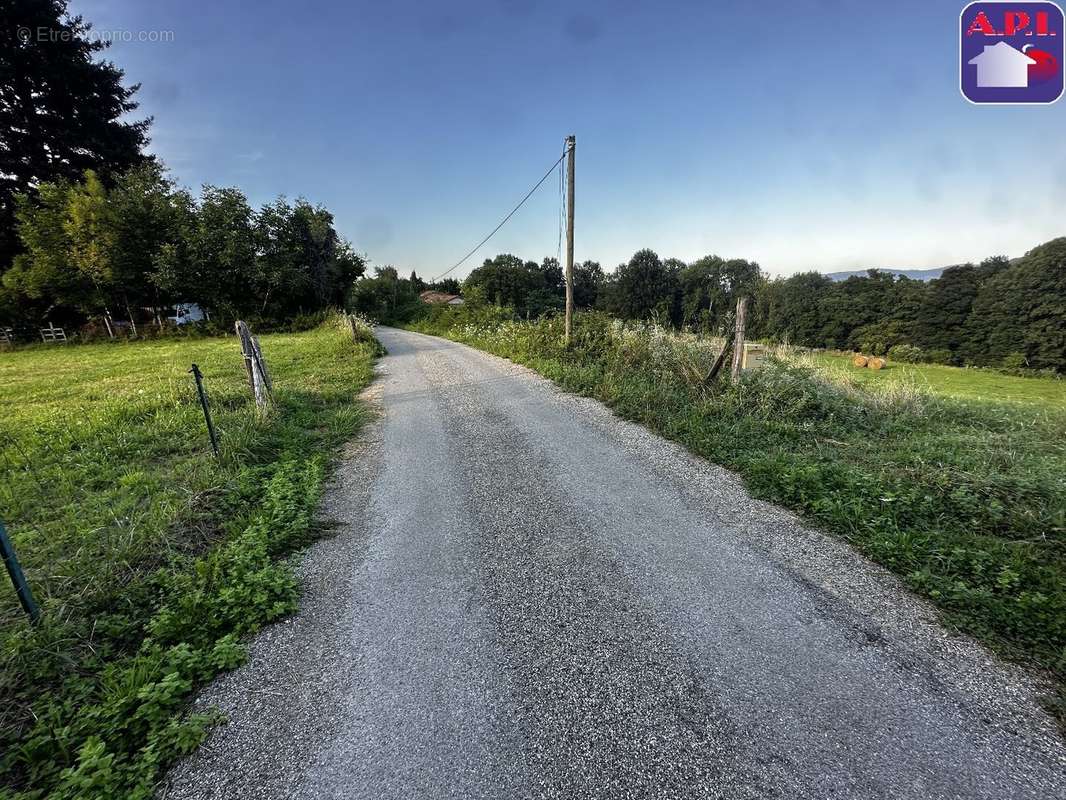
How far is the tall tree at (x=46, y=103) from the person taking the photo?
18141 mm

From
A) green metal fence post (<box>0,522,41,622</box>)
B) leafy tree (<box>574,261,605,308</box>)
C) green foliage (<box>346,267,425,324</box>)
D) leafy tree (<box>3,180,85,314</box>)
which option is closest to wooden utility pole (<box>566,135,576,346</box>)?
green metal fence post (<box>0,522,41,622</box>)

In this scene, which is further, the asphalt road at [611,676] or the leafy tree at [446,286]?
the leafy tree at [446,286]

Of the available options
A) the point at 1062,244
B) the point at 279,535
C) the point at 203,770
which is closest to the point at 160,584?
the point at 279,535

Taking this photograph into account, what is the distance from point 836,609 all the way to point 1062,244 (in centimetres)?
4326

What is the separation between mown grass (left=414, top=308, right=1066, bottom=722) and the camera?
2.52 metres

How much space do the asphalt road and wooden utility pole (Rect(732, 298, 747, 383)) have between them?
3.40 meters

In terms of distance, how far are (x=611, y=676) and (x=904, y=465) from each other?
13.4 ft

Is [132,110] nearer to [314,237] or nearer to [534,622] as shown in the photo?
[314,237]

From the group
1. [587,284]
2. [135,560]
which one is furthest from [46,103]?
[587,284]

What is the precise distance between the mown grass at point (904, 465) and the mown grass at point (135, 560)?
4212 mm

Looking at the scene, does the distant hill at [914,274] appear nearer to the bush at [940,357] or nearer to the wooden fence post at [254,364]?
the bush at [940,357]

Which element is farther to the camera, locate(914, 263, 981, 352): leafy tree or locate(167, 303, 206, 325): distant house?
locate(914, 263, 981, 352): leafy tree

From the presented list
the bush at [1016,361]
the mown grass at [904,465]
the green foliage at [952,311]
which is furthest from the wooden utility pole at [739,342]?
the bush at [1016,361]

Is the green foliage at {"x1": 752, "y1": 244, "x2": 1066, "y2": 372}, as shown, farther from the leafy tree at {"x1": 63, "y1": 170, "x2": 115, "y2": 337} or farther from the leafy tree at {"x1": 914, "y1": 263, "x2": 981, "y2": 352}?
the leafy tree at {"x1": 63, "y1": 170, "x2": 115, "y2": 337}
